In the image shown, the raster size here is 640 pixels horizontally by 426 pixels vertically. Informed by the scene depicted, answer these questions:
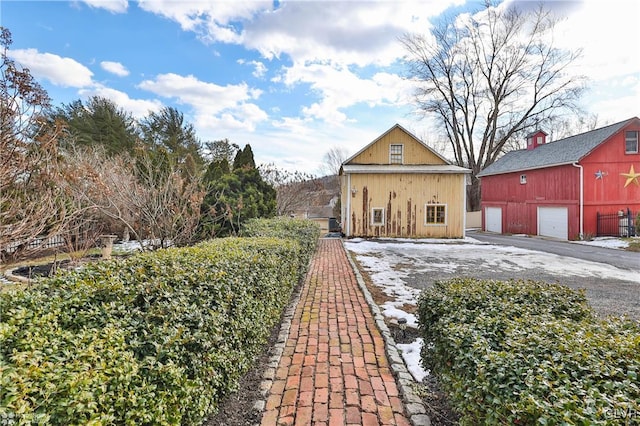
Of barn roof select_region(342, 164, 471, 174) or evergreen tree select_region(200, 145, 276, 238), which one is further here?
barn roof select_region(342, 164, 471, 174)

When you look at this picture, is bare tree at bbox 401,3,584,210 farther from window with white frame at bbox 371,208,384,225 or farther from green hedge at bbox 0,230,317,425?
green hedge at bbox 0,230,317,425

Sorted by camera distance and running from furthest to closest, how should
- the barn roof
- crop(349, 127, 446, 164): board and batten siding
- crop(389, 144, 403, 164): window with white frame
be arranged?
1. crop(389, 144, 403, 164): window with white frame
2. crop(349, 127, 446, 164): board and batten siding
3. the barn roof

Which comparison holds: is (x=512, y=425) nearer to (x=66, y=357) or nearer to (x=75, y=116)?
(x=66, y=357)

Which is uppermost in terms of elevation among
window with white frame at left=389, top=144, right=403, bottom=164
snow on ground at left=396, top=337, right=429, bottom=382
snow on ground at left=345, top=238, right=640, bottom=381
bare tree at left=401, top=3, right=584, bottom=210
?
bare tree at left=401, top=3, right=584, bottom=210

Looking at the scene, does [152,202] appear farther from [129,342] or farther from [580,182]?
[580,182]

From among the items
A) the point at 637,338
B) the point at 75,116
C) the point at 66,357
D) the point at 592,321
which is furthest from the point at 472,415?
the point at 75,116

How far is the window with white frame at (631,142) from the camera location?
1517 centimetres

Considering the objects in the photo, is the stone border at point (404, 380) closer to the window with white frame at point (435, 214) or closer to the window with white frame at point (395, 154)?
the window with white frame at point (435, 214)

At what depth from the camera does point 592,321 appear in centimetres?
219

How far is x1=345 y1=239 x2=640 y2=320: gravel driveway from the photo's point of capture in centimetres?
578

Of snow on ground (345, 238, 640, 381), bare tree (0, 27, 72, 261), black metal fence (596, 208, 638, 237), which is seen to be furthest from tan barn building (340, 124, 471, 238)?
bare tree (0, 27, 72, 261)

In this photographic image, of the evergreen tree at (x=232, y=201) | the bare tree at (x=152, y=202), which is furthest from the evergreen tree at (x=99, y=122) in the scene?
the bare tree at (x=152, y=202)

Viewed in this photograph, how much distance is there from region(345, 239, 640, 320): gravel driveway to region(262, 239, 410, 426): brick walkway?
1955 millimetres

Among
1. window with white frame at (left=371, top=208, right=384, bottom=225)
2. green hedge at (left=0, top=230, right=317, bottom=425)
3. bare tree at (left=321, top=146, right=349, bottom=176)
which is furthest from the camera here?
bare tree at (left=321, top=146, right=349, bottom=176)
